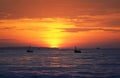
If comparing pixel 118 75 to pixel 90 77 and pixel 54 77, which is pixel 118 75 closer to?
pixel 90 77

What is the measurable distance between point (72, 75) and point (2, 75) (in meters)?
8.39

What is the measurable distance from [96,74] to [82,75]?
5.96 feet

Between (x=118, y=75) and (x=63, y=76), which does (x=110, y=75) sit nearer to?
(x=118, y=75)

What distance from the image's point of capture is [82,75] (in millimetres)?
36781

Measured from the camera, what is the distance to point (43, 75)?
121 feet

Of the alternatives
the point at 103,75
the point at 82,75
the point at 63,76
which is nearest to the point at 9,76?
the point at 63,76

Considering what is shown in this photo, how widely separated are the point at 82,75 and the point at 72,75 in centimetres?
122

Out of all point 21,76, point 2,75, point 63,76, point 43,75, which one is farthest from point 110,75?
point 2,75

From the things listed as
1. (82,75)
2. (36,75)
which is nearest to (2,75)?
(36,75)

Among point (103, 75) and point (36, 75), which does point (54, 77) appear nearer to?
point (36, 75)

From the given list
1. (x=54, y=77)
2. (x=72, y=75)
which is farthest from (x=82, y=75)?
(x=54, y=77)

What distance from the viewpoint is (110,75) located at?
1433 inches

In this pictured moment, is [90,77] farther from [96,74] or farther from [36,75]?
[36,75]

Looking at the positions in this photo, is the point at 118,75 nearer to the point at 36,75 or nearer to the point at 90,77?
the point at 90,77
